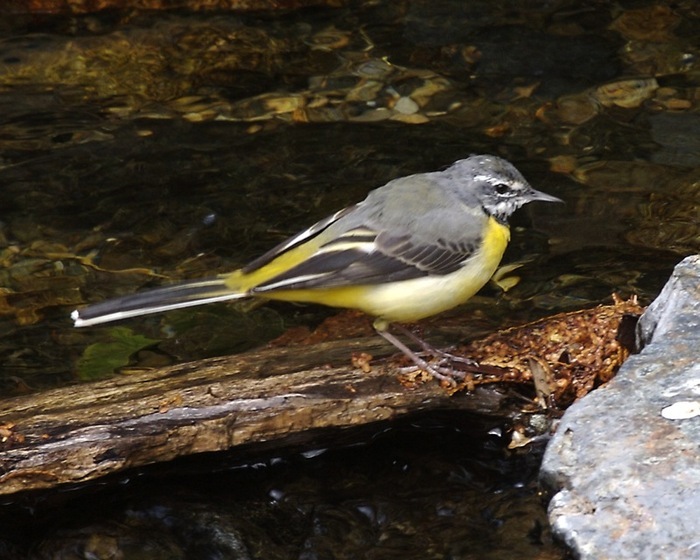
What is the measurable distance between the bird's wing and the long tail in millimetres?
334

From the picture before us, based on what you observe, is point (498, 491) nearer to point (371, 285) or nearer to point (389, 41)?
point (371, 285)

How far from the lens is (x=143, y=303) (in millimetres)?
5707

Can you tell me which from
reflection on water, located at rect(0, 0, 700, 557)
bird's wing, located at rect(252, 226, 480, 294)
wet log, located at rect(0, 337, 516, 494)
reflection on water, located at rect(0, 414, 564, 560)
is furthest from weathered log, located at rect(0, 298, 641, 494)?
reflection on water, located at rect(0, 0, 700, 557)

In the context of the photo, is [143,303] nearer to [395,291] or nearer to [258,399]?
[258,399]

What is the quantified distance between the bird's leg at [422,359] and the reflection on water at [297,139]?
1.47 m

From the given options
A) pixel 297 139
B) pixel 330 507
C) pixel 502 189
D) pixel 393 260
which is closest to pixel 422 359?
pixel 393 260

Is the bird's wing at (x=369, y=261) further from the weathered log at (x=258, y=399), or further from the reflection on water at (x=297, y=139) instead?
the reflection on water at (x=297, y=139)

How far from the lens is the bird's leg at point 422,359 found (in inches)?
221

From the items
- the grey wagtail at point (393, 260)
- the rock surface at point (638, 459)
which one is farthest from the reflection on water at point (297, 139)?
the rock surface at point (638, 459)

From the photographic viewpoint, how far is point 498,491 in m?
5.60

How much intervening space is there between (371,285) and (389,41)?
5154mm

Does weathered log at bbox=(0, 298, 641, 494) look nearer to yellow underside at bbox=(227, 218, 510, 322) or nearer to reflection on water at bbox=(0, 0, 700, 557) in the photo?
yellow underside at bbox=(227, 218, 510, 322)

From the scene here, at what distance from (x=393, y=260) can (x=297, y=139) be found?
360 centimetres

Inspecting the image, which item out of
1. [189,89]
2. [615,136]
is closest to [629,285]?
[615,136]
